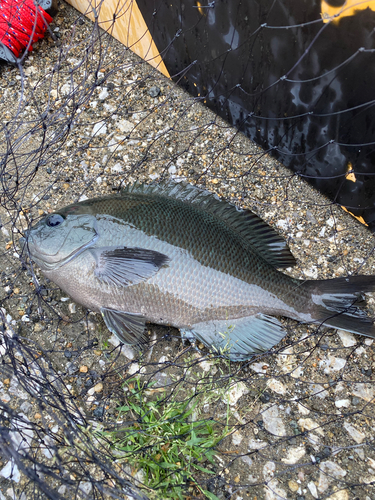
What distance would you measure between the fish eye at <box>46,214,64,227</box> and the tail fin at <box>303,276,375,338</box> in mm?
1574

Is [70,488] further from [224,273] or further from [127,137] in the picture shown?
[127,137]

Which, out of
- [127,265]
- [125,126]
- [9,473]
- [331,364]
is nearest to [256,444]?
[331,364]

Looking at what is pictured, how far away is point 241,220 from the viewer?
8.61 feet

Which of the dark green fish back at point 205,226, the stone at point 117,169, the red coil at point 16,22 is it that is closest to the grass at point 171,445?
the dark green fish back at point 205,226

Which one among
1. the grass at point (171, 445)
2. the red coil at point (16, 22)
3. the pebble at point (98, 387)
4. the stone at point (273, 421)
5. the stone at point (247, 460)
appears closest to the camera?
the grass at point (171, 445)

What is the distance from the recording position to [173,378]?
2.56m

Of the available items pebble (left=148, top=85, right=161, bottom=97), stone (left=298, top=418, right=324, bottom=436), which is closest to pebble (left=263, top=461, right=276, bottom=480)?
stone (left=298, top=418, right=324, bottom=436)

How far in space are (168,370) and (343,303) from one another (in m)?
1.18

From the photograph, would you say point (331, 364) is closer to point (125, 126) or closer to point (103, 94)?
point (125, 126)

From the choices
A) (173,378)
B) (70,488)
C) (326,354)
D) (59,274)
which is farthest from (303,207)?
(70,488)

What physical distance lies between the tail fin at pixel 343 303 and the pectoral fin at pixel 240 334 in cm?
28

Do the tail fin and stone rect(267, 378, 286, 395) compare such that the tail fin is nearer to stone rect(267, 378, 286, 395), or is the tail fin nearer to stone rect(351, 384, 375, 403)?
stone rect(351, 384, 375, 403)

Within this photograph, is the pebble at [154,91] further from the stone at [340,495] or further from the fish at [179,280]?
the stone at [340,495]

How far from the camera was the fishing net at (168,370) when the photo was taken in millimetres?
2232
